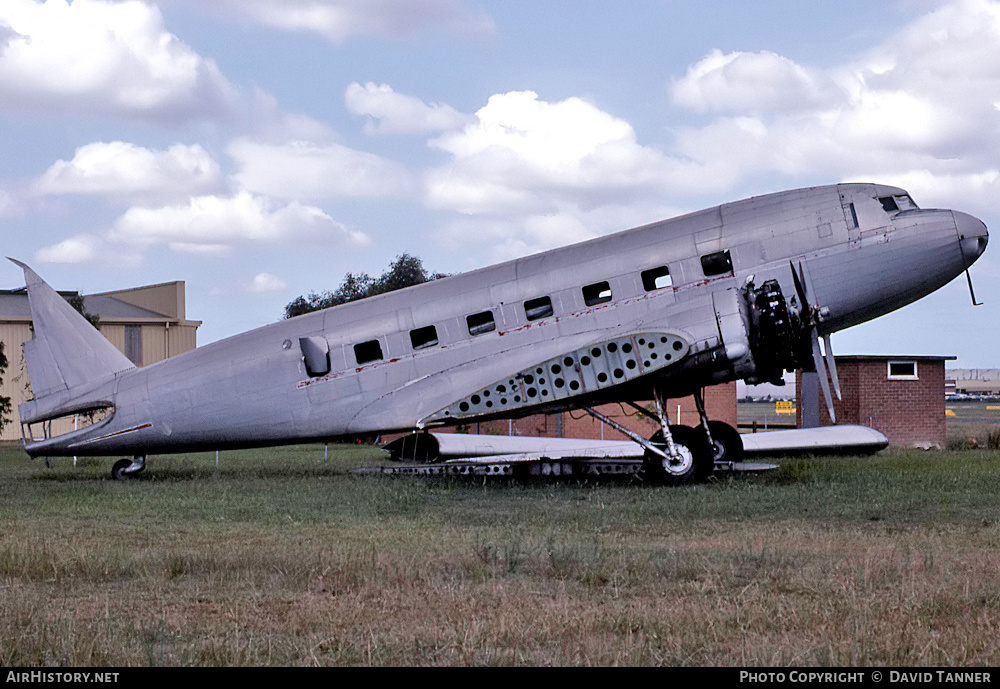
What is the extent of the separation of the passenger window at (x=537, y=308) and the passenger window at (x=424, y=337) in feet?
6.69

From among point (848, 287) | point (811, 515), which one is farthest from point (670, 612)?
point (848, 287)

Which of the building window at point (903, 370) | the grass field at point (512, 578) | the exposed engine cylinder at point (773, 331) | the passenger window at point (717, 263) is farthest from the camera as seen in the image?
the building window at point (903, 370)

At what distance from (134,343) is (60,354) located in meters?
42.0

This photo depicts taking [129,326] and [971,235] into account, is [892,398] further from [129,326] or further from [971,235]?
[129,326]

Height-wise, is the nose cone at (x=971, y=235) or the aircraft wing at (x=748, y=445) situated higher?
the nose cone at (x=971, y=235)

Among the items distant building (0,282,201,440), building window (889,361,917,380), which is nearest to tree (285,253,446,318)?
distant building (0,282,201,440)

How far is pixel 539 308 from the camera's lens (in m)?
21.4

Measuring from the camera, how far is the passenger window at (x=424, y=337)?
71.9 feet

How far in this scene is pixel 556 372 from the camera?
2067cm

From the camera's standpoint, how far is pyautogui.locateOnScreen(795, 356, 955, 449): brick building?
126 feet

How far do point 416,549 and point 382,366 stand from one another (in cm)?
1006

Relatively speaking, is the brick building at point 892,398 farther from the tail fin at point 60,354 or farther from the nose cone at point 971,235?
the tail fin at point 60,354

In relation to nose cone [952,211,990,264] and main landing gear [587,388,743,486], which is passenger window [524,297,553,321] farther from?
nose cone [952,211,990,264]

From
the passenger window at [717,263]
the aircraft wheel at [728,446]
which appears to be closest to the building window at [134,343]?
the aircraft wheel at [728,446]
